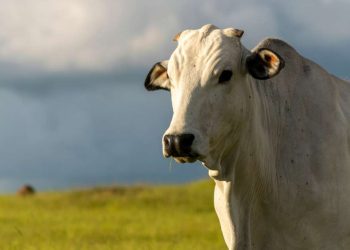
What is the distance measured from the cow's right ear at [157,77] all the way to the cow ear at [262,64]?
0.77 metres

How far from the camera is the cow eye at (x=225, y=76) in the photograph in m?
6.54

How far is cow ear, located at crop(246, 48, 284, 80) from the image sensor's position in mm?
6738

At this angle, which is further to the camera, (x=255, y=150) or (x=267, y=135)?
(x=267, y=135)

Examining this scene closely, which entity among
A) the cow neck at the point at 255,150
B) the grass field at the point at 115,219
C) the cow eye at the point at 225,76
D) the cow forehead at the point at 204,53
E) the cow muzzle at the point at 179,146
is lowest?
the grass field at the point at 115,219

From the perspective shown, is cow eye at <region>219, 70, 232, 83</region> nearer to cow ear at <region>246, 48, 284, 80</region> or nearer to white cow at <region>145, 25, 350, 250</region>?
white cow at <region>145, 25, 350, 250</region>

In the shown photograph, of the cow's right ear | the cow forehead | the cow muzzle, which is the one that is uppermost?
the cow forehead

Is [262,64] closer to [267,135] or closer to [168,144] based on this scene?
[267,135]

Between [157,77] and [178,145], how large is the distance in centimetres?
144

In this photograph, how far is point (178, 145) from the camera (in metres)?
5.96

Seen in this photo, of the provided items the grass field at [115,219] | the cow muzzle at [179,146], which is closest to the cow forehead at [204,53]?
the cow muzzle at [179,146]

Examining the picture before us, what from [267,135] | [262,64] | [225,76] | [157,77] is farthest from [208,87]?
[267,135]

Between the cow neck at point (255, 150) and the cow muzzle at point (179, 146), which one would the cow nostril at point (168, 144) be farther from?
the cow neck at point (255, 150)

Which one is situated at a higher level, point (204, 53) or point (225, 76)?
point (204, 53)

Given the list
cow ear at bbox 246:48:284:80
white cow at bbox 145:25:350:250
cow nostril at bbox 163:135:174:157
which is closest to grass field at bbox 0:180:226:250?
white cow at bbox 145:25:350:250
